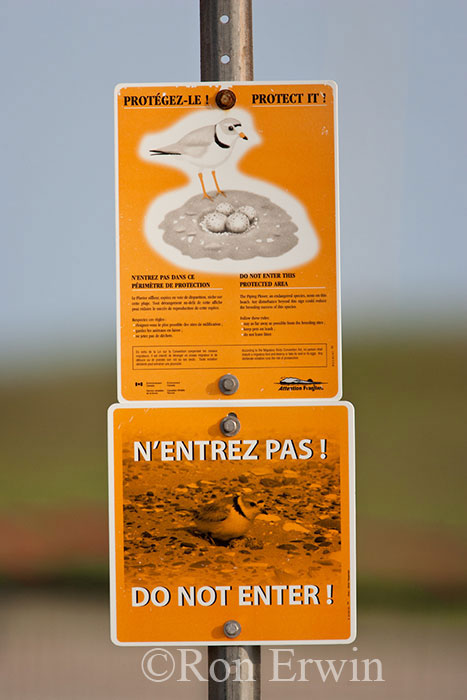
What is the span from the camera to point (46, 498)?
5129 millimetres

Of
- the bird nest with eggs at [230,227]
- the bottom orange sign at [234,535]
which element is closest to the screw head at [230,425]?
the bottom orange sign at [234,535]

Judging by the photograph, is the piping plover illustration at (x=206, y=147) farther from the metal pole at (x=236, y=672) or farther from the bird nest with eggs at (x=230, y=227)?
the metal pole at (x=236, y=672)

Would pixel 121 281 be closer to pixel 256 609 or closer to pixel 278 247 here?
pixel 278 247

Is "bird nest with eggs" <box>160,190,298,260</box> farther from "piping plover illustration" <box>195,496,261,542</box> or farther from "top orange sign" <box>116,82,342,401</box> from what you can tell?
"piping plover illustration" <box>195,496,261,542</box>

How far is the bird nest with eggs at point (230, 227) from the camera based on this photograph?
1.18m

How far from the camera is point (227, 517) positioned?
3.86 ft

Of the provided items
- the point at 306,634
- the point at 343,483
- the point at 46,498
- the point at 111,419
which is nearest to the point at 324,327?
the point at 343,483

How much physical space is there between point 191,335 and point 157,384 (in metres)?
0.08

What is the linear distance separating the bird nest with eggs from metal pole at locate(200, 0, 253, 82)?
18cm

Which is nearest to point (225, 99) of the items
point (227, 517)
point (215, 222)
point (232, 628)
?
point (215, 222)

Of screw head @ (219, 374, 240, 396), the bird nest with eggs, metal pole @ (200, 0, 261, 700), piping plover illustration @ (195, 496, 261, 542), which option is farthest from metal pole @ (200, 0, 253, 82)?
piping plover illustration @ (195, 496, 261, 542)

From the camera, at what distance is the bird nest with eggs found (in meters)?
1.18

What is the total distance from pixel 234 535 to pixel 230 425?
15 cm

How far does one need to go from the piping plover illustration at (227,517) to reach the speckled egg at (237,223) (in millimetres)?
369
